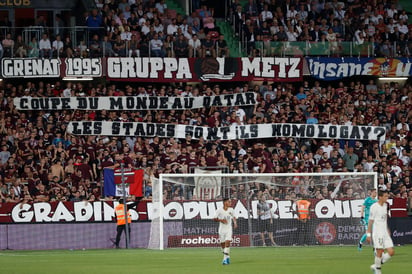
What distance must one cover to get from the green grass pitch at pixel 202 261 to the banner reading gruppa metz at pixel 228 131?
797cm

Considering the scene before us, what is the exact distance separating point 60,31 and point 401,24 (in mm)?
14369

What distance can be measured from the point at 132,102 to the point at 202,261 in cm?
1467

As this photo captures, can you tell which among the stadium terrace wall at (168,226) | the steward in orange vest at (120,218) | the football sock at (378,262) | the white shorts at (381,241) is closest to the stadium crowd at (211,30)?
the stadium terrace wall at (168,226)

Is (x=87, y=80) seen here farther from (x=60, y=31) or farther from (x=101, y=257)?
(x=101, y=257)

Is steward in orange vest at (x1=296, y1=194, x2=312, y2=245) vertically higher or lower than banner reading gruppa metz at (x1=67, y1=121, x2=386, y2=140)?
lower

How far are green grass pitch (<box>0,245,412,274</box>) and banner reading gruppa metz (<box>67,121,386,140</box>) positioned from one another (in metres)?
7.97

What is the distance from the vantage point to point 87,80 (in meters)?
39.2

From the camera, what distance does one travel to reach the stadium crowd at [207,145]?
108 feet

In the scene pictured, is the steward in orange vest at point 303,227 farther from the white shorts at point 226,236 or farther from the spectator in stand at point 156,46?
the spectator in stand at point 156,46

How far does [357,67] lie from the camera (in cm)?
3938

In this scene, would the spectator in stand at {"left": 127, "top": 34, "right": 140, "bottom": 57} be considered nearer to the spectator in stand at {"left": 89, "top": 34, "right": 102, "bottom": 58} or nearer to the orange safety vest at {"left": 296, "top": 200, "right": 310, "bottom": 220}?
the spectator in stand at {"left": 89, "top": 34, "right": 102, "bottom": 58}

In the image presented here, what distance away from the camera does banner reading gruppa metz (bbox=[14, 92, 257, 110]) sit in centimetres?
3681

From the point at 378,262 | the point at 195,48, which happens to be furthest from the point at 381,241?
the point at 195,48

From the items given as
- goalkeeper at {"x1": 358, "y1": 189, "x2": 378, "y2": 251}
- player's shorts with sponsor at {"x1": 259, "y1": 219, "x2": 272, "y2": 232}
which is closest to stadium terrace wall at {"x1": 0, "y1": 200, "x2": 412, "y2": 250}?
player's shorts with sponsor at {"x1": 259, "y1": 219, "x2": 272, "y2": 232}
